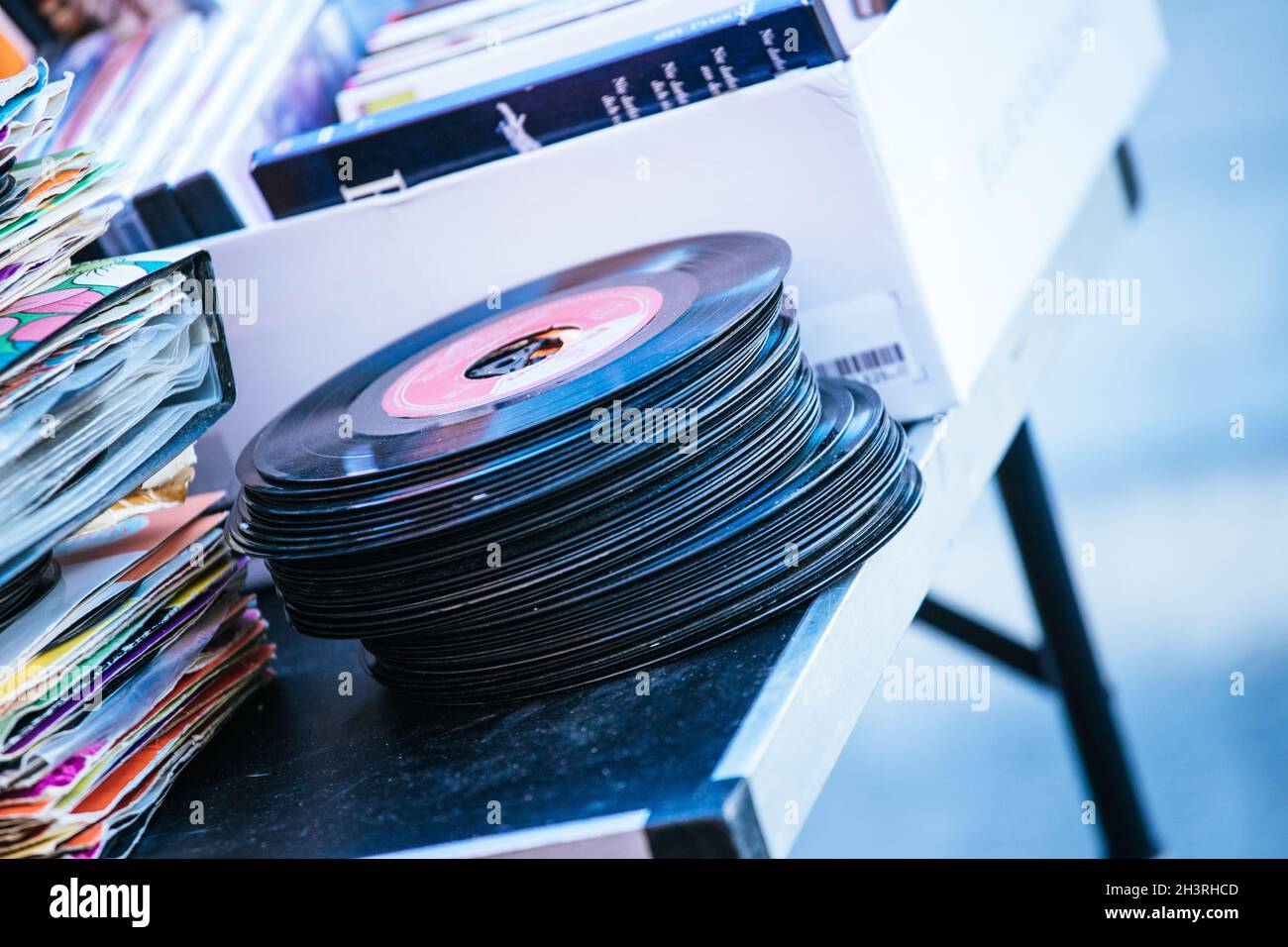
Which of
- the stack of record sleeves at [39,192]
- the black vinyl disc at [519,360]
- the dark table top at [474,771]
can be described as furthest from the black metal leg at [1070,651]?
the stack of record sleeves at [39,192]

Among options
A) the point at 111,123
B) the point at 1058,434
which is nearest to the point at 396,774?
the point at 111,123

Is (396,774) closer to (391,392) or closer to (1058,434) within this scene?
(391,392)

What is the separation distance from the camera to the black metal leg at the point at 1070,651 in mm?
1823

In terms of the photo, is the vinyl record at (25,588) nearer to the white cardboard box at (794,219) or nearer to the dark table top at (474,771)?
the dark table top at (474,771)

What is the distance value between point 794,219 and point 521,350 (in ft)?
0.93

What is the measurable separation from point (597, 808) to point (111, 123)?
45.5 inches

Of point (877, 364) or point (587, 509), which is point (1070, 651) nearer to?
point (877, 364)

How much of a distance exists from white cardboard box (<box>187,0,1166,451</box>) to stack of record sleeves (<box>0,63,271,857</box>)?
240mm

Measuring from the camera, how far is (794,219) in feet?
3.83

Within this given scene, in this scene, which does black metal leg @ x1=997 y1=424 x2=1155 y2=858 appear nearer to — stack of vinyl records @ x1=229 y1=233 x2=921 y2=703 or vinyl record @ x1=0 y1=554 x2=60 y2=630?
stack of vinyl records @ x1=229 y1=233 x2=921 y2=703

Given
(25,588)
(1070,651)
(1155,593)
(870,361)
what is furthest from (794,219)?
(1155,593)

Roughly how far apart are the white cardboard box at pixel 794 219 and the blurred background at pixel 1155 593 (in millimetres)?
834

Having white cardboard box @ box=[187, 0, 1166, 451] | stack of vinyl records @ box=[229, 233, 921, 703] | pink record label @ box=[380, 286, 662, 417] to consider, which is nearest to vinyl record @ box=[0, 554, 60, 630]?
stack of vinyl records @ box=[229, 233, 921, 703]
